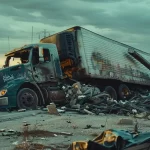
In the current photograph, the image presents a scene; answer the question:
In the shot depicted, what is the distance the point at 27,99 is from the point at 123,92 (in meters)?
7.29

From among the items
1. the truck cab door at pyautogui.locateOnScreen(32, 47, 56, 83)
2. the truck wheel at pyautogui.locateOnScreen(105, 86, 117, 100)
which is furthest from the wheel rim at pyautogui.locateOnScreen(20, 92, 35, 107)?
the truck wheel at pyautogui.locateOnScreen(105, 86, 117, 100)

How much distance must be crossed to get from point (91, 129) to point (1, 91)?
5.61m

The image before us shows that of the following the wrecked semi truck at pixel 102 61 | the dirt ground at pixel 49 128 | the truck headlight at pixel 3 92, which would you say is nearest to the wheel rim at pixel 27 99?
the truck headlight at pixel 3 92

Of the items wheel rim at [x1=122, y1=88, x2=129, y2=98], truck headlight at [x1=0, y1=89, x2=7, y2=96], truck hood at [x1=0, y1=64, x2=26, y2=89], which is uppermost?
truck hood at [x1=0, y1=64, x2=26, y2=89]

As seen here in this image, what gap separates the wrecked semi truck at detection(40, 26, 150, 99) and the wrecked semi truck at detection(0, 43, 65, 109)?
1794mm

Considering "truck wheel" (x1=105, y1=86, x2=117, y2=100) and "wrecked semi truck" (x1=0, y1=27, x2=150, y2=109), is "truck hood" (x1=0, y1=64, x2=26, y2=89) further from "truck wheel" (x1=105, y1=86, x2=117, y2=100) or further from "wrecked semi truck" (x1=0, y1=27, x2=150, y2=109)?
"truck wheel" (x1=105, y1=86, x2=117, y2=100)

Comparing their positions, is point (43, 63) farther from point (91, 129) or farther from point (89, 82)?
point (91, 129)

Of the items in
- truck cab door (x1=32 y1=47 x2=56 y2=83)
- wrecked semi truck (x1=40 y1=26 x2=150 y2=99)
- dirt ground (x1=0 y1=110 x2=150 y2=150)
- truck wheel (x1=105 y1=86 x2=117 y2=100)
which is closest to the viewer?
dirt ground (x1=0 y1=110 x2=150 y2=150)

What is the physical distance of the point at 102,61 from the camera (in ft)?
62.8

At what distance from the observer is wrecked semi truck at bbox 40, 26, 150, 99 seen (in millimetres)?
17625

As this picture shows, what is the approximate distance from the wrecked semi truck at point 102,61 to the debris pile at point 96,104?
1.24 metres

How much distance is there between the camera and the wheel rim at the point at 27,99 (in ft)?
47.1

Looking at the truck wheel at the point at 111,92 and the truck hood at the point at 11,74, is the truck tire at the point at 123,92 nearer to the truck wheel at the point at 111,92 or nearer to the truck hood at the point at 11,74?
the truck wheel at the point at 111,92

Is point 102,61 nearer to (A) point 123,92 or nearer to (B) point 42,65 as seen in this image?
(A) point 123,92
